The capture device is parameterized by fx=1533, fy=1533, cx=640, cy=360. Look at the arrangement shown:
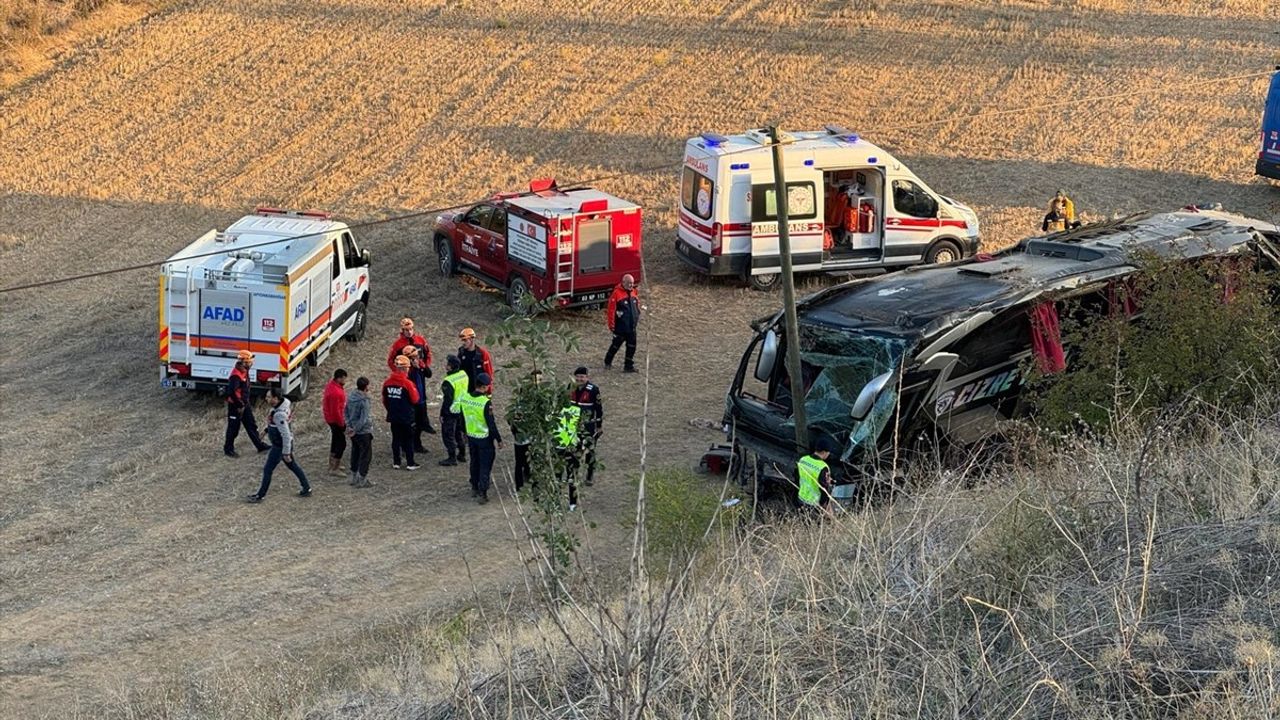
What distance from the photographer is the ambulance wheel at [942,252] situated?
23.9 meters

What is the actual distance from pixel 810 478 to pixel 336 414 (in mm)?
6313

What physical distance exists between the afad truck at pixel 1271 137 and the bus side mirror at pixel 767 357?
15236 millimetres

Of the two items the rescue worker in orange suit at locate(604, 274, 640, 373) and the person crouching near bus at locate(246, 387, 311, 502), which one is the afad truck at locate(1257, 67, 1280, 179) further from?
the person crouching near bus at locate(246, 387, 311, 502)

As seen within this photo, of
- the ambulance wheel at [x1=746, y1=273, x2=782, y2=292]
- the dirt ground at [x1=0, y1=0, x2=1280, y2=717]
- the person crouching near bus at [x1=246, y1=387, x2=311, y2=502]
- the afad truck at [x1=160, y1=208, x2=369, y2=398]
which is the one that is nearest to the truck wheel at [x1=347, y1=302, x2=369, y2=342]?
the dirt ground at [x1=0, y1=0, x2=1280, y2=717]

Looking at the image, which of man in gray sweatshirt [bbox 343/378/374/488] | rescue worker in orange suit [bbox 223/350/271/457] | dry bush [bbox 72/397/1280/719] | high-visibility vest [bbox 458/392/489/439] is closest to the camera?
dry bush [bbox 72/397/1280/719]

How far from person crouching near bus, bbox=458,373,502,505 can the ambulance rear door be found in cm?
750

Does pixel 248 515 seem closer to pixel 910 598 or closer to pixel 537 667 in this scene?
pixel 537 667

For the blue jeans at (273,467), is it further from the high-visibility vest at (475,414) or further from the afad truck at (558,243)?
the afad truck at (558,243)

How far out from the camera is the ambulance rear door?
74.4 feet

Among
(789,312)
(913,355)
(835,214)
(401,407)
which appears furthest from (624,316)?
(913,355)

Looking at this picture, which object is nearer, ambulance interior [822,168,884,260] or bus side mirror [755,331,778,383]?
bus side mirror [755,331,778,383]

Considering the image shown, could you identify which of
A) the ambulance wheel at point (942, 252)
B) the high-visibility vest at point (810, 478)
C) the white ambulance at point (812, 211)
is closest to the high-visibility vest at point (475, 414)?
the high-visibility vest at point (810, 478)

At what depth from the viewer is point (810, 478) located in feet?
43.7

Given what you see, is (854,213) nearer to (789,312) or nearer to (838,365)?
(838,365)
